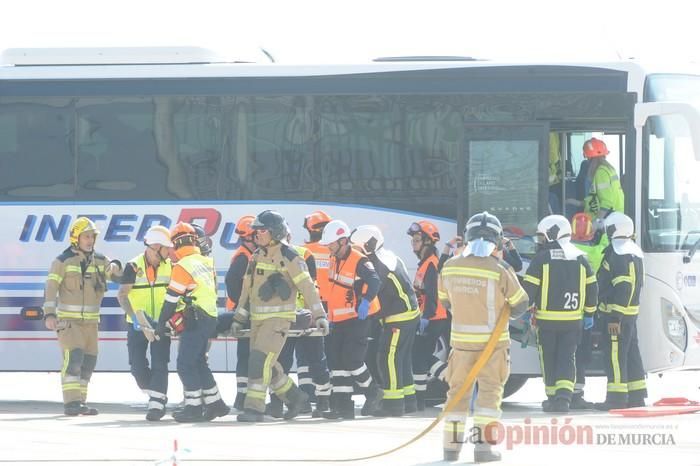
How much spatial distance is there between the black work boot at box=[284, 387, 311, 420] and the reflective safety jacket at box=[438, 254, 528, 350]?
11.7 feet

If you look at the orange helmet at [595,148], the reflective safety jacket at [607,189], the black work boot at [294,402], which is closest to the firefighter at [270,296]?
the black work boot at [294,402]

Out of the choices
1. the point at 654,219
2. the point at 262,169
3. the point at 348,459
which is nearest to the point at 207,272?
the point at 262,169

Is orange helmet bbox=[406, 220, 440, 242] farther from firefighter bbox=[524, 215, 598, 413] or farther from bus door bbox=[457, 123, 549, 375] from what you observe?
firefighter bbox=[524, 215, 598, 413]

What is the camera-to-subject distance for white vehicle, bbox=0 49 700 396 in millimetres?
17219

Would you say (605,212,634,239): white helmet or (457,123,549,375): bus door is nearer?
(605,212,634,239): white helmet

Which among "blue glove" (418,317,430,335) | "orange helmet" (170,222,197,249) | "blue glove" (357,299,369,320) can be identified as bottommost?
"blue glove" (418,317,430,335)

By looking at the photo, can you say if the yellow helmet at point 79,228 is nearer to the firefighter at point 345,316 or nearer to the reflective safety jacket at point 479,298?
the firefighter at point 345,316

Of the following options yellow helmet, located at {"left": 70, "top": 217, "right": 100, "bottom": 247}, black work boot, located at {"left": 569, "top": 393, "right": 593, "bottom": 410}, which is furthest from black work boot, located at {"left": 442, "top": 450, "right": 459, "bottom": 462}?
yellow helmet, located at {"left": 70, "top": 217, "right": 100, "bottom": 247}

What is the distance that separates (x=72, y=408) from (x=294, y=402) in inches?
91.9

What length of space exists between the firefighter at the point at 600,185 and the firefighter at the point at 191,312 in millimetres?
4153

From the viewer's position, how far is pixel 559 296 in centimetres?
1645

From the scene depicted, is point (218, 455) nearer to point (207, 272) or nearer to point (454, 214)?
Result: point (207, 272)

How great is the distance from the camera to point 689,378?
23.7 meters

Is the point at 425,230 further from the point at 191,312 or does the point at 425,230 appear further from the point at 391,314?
the point at 191,312
